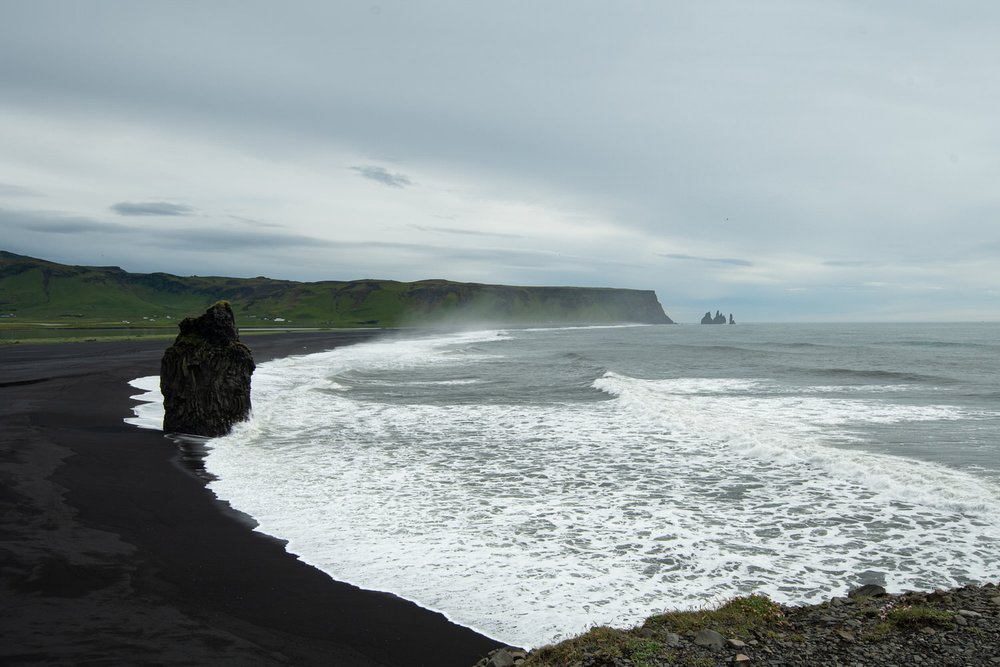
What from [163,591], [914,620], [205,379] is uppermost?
[205,379]

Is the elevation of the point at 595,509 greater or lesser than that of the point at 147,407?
greater

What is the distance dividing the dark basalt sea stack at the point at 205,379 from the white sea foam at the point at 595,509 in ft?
2.84

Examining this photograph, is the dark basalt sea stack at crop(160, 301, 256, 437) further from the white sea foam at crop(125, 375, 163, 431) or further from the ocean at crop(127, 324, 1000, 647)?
the white sea foam at crop(125, 375, 163, 431)

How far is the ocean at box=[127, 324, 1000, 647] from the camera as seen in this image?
806 centimetres

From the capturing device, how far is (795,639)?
593 cm

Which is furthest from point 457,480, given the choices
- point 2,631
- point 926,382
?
point 926,382

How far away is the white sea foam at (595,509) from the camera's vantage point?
7988mm

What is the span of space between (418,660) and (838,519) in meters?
7.93

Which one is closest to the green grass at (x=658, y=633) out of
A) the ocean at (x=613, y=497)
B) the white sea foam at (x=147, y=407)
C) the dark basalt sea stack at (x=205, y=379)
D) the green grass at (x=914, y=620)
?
the ocean at (x=613, y=497)

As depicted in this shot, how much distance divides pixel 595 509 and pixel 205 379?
41.1 ft

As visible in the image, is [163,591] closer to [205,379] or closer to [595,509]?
[595,509]

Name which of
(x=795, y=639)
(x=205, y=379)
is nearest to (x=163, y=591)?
(x=795, y=639)

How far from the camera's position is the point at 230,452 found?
16109 mm

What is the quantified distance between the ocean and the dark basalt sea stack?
78 centimetres
